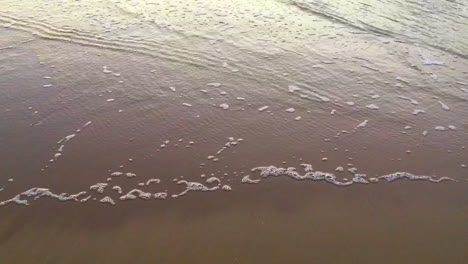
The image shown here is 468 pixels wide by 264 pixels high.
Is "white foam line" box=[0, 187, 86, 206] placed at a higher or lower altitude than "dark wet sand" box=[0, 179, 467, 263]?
lower

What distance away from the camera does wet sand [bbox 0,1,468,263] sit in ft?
13.9

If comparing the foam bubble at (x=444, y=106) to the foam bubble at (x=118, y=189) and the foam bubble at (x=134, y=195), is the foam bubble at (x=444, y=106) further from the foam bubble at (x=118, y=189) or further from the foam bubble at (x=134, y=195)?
the foam bubble at (x=118, y=189)

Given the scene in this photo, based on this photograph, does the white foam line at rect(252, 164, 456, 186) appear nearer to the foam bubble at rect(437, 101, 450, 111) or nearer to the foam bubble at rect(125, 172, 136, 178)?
the foam bubble at rect(125, 172, 136, 178)

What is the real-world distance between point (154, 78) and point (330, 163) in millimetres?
3569

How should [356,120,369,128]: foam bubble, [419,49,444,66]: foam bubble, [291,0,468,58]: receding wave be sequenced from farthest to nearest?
[291,0,468,58]: receding wave
[419,49,444,66]: foam bubble
[356,120,369,128]: foam bubble

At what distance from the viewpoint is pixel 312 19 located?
33.4 feet

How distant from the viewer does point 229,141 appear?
18.9 feet

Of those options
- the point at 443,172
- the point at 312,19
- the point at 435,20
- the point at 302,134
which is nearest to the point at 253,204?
the point at 302,134

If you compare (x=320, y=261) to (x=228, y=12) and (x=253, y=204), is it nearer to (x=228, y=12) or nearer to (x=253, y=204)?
(x=253, y=204)

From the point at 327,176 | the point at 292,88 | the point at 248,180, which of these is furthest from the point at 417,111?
the point at 248,180

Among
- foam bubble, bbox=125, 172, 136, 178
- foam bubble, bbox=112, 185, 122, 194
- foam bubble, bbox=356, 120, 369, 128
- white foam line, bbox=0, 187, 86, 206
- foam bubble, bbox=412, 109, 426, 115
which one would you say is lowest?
white foam line, bbox=0, 187, 86, 206

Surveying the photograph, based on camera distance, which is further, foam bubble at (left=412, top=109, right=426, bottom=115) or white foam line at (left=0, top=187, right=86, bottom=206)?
foam bubble at (left=412, top=109, right=426, bottom=115)

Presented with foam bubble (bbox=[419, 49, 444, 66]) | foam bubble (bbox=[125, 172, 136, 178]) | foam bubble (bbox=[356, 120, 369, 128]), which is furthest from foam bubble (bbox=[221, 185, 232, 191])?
foam bubble (bbox=[419, 49, 444, 66])

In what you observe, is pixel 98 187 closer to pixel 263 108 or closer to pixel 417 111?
pixel 263 108
